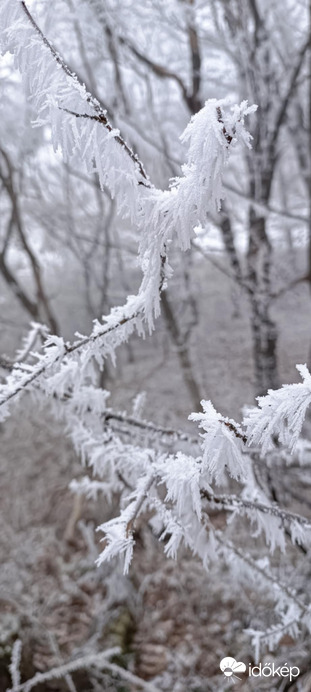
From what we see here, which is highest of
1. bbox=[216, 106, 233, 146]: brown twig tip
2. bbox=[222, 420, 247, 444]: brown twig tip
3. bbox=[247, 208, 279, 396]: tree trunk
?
bbox=[247, 208, 279, 396]: tree trunk

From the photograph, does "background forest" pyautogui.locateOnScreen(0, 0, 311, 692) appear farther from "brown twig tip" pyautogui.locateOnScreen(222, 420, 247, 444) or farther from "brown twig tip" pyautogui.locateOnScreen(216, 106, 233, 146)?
"brown twig tip" pyautogui.locateOnScreen(222, 420, 247, 444)

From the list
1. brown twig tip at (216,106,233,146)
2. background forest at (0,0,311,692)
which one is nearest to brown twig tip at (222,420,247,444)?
background forest at (0,0,311,692)

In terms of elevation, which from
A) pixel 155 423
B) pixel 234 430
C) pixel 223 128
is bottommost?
pixel 234 430

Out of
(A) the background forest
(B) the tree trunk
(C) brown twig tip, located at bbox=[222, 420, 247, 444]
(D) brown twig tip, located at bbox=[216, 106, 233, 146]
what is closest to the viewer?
(D) brown twig tip, located at bbox=[216, 106, 233, 146]

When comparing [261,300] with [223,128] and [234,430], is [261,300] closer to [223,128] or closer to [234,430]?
[234,430]

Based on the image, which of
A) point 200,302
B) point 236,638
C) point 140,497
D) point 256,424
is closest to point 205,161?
point 256,424

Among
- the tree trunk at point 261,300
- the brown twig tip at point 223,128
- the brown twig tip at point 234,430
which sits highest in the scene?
the tree trunk at point 261,300

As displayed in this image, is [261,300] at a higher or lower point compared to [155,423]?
higher

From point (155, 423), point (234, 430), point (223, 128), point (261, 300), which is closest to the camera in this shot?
point (223, 128)

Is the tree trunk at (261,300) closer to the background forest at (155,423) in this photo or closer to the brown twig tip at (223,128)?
the background forest at (155,423)

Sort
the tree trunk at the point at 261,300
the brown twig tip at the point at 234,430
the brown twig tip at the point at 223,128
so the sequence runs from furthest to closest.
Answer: the tree trunk at the point at 261,300
the brown twig tip at the point at 234,430
the brown twig tip at the point at 223,128

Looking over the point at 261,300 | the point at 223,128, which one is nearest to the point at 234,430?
the point at 223,128

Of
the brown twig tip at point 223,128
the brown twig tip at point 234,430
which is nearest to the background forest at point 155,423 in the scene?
the brown twig tip at point 223,128

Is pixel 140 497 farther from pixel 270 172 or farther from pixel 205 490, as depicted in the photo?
pixel 270 172
